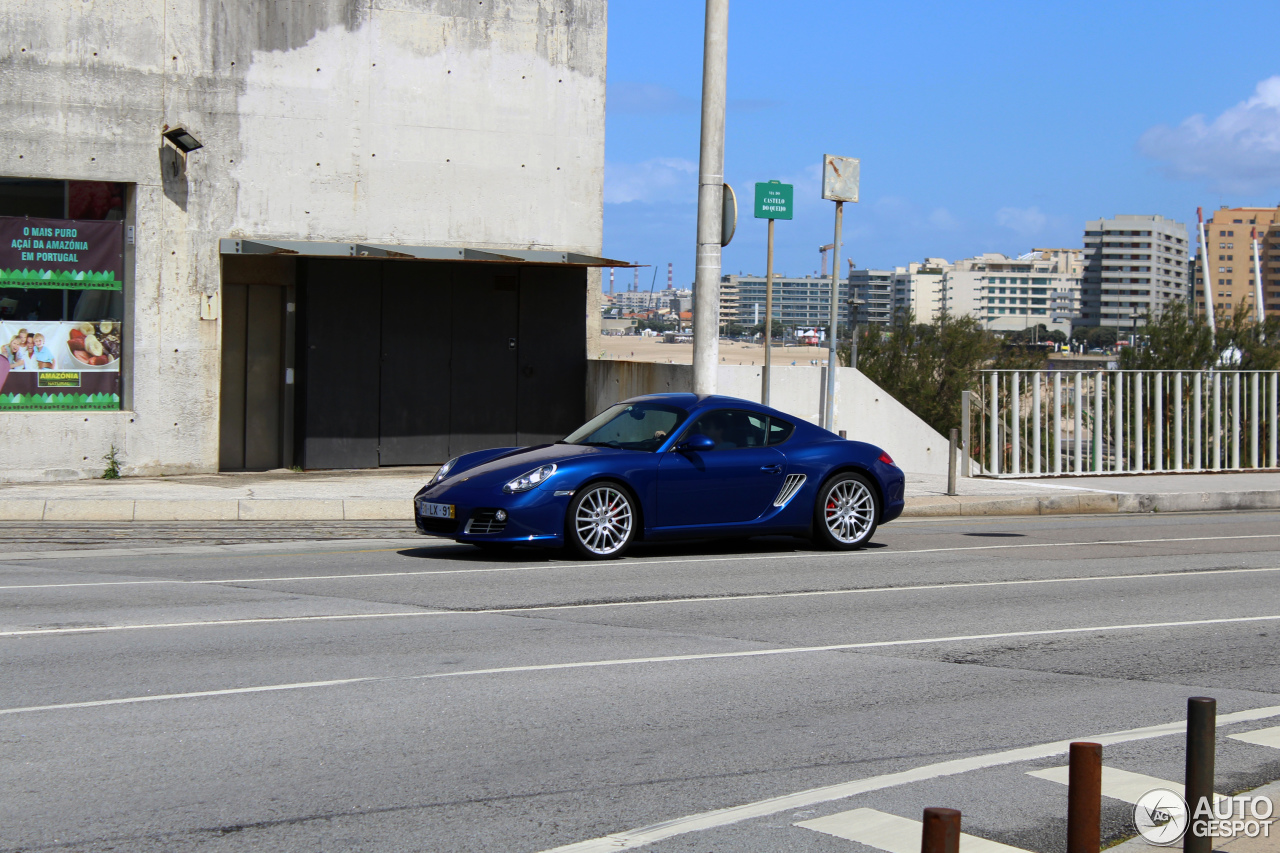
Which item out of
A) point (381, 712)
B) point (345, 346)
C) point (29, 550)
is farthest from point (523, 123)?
point (381, 712)

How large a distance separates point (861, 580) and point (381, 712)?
5365 mm

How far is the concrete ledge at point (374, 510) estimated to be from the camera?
554 inches

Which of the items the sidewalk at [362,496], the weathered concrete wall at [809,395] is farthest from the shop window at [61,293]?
the weathered concrete wall at [809,395]

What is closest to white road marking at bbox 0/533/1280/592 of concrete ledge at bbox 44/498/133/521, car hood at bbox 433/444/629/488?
car hood at bbox 433/444/629/488

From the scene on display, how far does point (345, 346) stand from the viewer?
17141 mm

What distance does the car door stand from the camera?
11.3 metres

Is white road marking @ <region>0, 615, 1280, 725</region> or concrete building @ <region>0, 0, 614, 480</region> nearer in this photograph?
white road marking @ <region>0, 615, 1280, 725</region>

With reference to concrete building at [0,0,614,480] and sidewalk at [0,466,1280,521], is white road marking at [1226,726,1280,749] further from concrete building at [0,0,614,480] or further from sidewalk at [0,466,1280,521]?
concrete building at [0,0,614,480]

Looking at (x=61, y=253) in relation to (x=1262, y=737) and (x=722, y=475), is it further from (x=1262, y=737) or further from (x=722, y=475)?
(x=1262, y=737)

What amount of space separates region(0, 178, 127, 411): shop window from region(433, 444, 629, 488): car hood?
665cm

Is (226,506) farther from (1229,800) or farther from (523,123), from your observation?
(1229,800)

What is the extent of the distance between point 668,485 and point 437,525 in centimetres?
200

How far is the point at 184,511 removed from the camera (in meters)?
13.7

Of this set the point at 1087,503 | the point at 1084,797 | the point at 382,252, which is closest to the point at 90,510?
the point at 382,252
